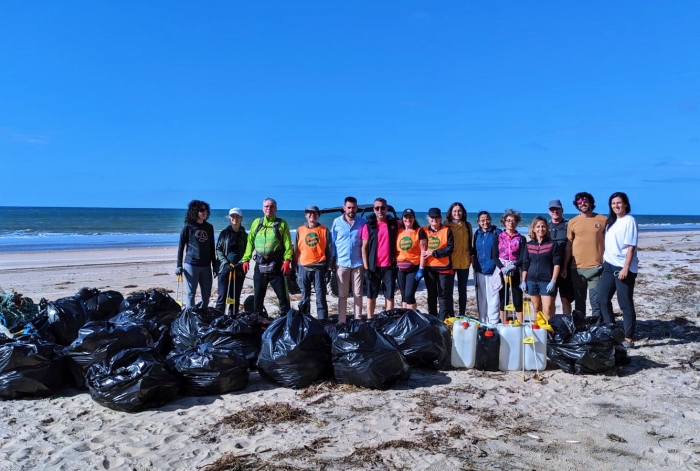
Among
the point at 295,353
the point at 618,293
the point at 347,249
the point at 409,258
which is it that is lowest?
the point at 295,353

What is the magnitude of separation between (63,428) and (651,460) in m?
3.81

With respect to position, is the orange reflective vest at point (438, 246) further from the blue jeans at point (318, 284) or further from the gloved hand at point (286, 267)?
the gloved hand at point (286, 267)

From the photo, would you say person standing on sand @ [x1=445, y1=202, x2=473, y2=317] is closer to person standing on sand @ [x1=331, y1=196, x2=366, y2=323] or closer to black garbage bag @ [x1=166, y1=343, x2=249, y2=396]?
person standing on sand @ [x1=331, y1=196, x2=366, y2=323]

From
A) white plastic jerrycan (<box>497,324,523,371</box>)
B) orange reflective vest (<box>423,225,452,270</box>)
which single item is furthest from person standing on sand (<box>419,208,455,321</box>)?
white plastic jerrycan (<box>497,324,523,371</box>)

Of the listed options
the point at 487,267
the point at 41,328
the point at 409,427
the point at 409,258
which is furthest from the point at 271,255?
the point at 409,427

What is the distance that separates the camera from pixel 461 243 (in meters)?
6.24

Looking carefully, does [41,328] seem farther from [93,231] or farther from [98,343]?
[93,231]

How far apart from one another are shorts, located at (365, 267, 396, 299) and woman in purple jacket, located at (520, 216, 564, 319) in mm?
1533

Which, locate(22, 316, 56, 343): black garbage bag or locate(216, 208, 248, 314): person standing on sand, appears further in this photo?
locate(216, 208, 248, 314): person standing on sand

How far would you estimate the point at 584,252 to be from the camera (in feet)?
18.9

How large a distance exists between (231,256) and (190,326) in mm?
1483

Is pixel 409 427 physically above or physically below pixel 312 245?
below

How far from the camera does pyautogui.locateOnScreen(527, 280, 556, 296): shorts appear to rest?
5.80 metres

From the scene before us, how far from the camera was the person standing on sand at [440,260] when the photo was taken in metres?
6.08
